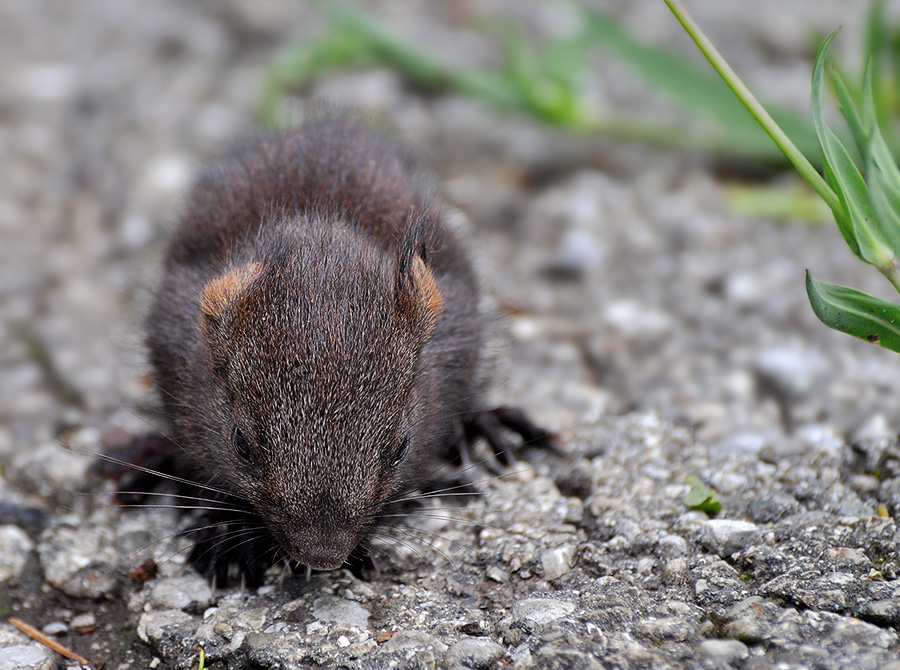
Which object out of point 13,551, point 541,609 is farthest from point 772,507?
point 13,551

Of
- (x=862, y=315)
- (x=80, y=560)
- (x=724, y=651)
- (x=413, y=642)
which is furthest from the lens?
(x=80, y=560)

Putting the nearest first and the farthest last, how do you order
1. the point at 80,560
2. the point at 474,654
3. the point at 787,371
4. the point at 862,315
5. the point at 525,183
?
the point at 474,654 < the point at 862,315 < the point at 80,560 < the point at 787,371 < the point at 525,183

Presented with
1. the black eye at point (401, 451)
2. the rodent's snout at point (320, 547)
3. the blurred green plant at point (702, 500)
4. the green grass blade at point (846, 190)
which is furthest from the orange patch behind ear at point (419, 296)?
the green grass blade at point (846, 190)

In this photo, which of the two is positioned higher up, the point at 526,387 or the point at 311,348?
the point at 311,348

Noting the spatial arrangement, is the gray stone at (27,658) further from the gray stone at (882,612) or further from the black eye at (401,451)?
the gray stone at (882,612)

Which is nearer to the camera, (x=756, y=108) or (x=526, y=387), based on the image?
(x=756, y=108)

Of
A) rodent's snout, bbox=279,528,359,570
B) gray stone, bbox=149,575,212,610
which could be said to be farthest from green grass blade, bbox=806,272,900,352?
gray stone, bbox=149,575,212,610

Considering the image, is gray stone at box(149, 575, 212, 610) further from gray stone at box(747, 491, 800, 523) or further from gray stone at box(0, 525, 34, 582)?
gray stone at box(747, 491, 800, 523)

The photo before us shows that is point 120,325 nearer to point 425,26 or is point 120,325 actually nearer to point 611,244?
point 611,244

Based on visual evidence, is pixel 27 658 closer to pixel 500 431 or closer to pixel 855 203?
pixel 500 431
